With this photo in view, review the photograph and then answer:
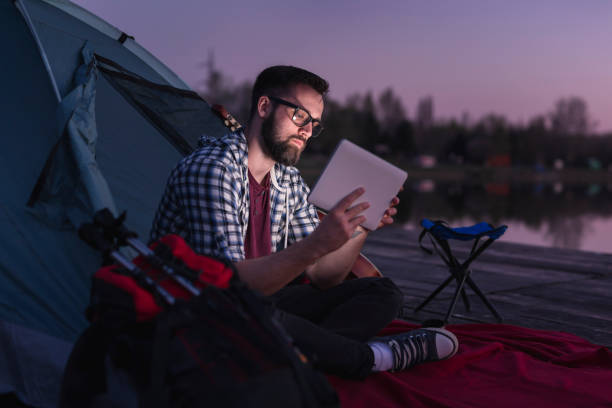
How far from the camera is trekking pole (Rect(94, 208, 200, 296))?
1622 millimetres

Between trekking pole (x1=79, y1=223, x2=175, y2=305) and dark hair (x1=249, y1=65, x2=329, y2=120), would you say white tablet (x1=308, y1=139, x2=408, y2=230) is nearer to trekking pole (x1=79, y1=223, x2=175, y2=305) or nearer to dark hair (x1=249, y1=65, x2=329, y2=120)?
dark hair (x1=249, y1=65, x2=329, y2=120)

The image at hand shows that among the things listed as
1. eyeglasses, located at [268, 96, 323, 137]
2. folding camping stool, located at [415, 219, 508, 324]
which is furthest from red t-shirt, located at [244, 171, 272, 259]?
folding camping stool, located at [415, 219, 508, 324]

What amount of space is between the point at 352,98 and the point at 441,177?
30595 mm

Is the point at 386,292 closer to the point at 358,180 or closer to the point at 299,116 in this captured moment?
the point at 358,180

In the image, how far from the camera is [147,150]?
10.8 ft

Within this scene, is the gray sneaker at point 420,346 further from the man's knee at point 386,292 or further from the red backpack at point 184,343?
the red backpack at point 184,343

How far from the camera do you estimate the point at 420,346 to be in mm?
2500

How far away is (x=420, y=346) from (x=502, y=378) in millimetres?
390

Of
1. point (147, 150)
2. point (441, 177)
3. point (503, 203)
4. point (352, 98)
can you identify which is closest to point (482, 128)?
point (352, 98)

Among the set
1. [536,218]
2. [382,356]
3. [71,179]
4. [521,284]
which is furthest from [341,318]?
[536,218]

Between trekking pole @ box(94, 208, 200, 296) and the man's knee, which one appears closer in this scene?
trekking pole @ box(94, 208, 200, 296)

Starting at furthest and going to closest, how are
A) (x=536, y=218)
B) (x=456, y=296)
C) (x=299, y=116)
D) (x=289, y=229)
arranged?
(x=536, y=218)
(x=456, y=296)
(x=289, y=229)
(x=299, y=116)

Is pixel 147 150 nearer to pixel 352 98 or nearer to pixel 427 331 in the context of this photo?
pixel 427 331

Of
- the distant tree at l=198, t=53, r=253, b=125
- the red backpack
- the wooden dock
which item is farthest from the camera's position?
the distant tree at l=198, t=53, r=253, b=125
